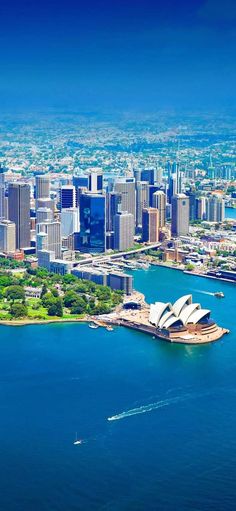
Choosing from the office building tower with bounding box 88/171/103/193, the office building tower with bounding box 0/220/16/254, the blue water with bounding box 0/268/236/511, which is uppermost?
the office building tower with bounding box 88/171/103/193

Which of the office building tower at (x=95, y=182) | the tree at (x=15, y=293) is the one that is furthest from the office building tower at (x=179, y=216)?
the tree at (x=15, y=293)

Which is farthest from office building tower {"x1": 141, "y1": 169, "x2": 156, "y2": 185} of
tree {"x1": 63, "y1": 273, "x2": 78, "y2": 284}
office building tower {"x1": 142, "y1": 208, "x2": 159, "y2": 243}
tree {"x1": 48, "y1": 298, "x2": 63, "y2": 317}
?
tree {"x1": 48, "y1": 298, "x2": 63, "y2": 317}

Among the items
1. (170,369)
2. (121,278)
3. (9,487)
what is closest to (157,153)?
(121,278)

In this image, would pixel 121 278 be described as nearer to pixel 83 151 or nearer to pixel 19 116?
pixel 83 151

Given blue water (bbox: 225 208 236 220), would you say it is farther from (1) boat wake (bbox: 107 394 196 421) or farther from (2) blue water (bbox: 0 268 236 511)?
(1) boat wake (bbox: 107 394 196 421)

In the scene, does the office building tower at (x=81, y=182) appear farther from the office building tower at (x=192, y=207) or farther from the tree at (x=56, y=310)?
the tree at (x=56, y=310)

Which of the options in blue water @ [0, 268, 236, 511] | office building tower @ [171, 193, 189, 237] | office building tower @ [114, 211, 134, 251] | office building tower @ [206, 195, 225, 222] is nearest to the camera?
blue water @ [0, 268, 236, 511]
